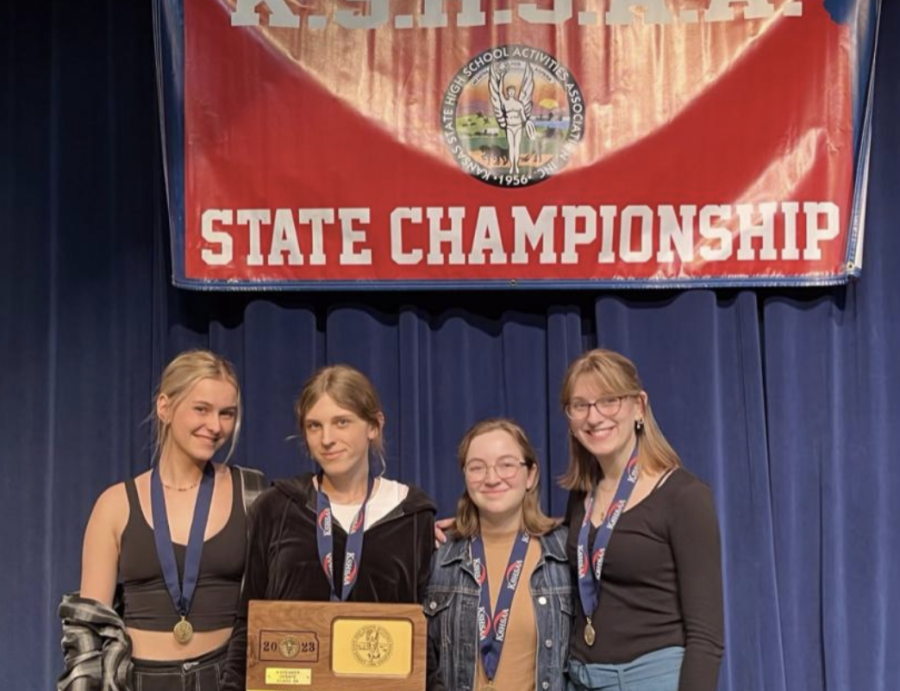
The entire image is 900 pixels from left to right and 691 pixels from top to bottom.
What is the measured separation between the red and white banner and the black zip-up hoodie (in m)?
1.04

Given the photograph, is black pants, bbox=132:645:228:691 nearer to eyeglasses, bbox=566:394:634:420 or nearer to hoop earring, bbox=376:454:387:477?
hoop earring, bbox=376:454:387:477

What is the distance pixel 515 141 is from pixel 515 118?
7 cm

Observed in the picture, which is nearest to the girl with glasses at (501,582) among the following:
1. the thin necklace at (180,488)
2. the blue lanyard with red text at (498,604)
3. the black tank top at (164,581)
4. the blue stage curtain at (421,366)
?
the blue lanyard with red text at (498,604)

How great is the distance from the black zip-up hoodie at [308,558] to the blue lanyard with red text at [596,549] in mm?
362

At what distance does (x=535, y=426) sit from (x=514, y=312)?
1.24ft

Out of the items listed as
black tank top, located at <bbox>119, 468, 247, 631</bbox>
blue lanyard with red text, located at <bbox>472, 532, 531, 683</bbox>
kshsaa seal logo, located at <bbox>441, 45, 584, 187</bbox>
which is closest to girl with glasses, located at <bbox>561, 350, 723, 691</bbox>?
blue lanyard with red text, located at <bbox>472, 532, 531, 683</bbox>

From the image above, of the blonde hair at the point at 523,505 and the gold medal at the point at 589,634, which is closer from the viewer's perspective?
the gold medal at the point at 589,634

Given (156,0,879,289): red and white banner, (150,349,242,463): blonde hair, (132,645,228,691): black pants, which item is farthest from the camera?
(156,0,879,289): red and white banner

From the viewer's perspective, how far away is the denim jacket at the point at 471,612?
2.34 metres

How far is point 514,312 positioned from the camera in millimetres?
3387

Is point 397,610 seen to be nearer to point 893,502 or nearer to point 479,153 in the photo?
point 479,153

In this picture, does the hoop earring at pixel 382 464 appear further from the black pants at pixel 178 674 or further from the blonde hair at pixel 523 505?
the black pants at pixel 178 674

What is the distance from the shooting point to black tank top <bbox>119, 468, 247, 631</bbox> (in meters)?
2.45

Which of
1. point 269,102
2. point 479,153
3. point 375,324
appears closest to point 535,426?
point 375,324
